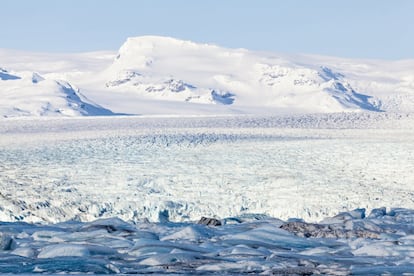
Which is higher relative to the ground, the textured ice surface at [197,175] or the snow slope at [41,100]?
the textured ice surface at [197,175]

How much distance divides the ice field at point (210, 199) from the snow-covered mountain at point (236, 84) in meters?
116

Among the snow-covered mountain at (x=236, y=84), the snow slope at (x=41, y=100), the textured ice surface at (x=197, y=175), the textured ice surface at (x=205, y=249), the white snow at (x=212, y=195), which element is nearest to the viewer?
the textured ice surface at (x=205, y=249)

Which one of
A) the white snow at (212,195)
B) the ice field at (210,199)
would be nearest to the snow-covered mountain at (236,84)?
the white snow at (212,195)

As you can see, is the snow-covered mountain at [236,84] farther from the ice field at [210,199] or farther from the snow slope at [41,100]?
the ice field at [210,199]

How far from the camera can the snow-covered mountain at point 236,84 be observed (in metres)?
158

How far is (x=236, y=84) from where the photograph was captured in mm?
182625

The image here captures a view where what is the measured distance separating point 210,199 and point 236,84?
168 metres

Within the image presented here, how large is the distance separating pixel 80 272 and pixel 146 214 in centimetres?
593

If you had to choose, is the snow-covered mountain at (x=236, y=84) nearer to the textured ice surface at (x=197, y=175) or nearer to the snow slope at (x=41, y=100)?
the snow slope at (x=41, y=100)

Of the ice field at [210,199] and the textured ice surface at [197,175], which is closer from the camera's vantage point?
the ice field at [210,199]

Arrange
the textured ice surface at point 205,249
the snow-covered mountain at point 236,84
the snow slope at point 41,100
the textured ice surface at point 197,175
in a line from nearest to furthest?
the textured ice surface at point 205,249
the textured ice surface at point 197,175
the snow slope at point 41,100
the snow-covered mountain at point 236,84

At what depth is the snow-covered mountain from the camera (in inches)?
6201

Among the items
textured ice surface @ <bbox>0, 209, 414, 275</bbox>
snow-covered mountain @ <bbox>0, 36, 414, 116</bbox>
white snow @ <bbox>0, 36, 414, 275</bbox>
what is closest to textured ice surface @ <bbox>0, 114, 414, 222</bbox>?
white snow @ <bbox>0, 36, 414, 275</bbox>

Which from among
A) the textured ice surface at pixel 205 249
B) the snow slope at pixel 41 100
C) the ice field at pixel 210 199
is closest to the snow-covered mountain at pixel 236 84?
the snow slope at pixel 41 100
